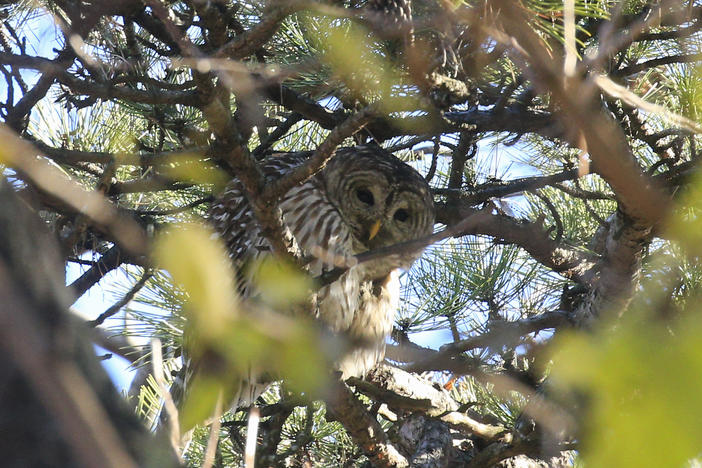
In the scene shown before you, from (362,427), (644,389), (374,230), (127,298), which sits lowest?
(644,389)

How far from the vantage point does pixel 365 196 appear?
4242mm

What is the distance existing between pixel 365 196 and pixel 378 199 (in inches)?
3.0

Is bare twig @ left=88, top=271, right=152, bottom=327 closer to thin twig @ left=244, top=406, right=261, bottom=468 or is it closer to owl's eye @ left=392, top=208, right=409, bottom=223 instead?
owl's eye @ left=392, top=208, right=409, bottom=223

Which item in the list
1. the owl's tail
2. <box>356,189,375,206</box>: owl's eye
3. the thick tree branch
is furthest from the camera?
<box>356,189,375,206</box>: owl's eye

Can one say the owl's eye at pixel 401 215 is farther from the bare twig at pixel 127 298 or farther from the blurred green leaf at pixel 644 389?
the blurred green leaf at pixel 644 389

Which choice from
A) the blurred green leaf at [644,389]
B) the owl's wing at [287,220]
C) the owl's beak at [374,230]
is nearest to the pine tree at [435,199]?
the blurred green leaf at [644,389]

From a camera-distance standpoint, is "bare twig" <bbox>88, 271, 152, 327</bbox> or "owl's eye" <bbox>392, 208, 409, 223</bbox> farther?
"owl's eye" <bbox>392, 208, 409, 223</bbox>

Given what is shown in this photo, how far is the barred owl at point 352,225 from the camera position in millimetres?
3773

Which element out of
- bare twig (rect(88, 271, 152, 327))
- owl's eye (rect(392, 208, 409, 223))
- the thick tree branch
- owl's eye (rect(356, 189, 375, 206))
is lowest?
the thick tree branch

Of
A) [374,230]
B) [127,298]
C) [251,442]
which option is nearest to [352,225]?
[374,230]

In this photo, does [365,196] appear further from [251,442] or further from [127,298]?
[251,442]

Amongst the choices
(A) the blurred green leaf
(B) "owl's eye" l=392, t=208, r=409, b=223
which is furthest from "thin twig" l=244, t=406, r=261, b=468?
(B) "owl's eye" l=392, t=208, r=409, b=223

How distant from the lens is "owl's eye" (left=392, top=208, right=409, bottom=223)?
4184 mm

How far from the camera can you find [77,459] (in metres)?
0.77
